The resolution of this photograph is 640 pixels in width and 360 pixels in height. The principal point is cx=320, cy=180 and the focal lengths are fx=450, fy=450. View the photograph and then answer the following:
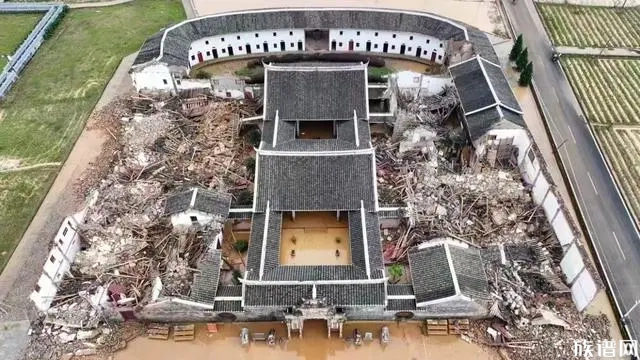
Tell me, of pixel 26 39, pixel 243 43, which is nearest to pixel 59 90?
pixel 26 39

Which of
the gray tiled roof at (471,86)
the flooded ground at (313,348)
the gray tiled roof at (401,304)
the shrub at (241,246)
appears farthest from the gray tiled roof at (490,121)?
the shrub at (241,246)

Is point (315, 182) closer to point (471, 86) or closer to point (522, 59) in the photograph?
point (471, 86)

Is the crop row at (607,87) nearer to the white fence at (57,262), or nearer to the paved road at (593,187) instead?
the paved road at (593,187)

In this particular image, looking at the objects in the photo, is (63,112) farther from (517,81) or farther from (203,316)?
(517,81)

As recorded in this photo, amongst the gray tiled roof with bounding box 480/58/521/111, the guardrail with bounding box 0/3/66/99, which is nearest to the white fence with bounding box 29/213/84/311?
the guardrail with bounding box 0/3/66/99

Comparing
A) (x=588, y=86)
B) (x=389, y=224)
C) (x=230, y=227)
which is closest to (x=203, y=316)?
(x=230, y=227)

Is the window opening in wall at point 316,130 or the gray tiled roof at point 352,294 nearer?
the gray tiled roof at point 352,294

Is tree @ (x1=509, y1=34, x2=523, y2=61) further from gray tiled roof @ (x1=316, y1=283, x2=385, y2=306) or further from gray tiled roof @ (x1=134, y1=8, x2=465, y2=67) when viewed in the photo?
gray tiled roof @ (x1=316, y1=283, x2=385, y2=306)
